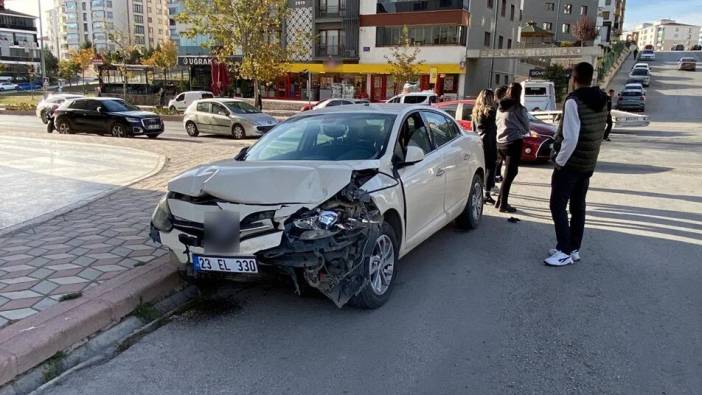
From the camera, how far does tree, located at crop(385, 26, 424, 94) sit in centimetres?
3669

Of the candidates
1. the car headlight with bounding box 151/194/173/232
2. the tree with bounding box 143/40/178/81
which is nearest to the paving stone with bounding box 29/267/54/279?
the car headlight with bounding box 151/194/173/232

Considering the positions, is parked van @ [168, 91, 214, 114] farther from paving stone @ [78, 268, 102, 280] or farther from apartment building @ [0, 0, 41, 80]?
apartment building @ [0, 0, 41, 80]

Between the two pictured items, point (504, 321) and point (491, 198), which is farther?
point (491, 198)

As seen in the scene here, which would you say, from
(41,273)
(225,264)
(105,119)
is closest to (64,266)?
(41,273)

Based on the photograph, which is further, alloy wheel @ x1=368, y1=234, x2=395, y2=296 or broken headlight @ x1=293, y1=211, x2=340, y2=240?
alloy wheel @ x1=368, y1=234, x2=395, y2=296

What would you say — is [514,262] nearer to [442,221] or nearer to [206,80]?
[442,221]

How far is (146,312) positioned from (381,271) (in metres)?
1.93

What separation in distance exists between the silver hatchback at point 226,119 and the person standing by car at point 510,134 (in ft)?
40.5

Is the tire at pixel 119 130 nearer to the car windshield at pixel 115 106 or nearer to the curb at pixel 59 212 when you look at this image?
the car windshield at pixel 115 106

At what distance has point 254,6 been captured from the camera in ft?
85.6

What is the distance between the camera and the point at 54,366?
3.47m

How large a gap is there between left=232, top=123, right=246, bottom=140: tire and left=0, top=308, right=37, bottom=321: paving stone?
15.9 metres

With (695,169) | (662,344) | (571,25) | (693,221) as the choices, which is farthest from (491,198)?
(571,25)

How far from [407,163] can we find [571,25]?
8175cm
